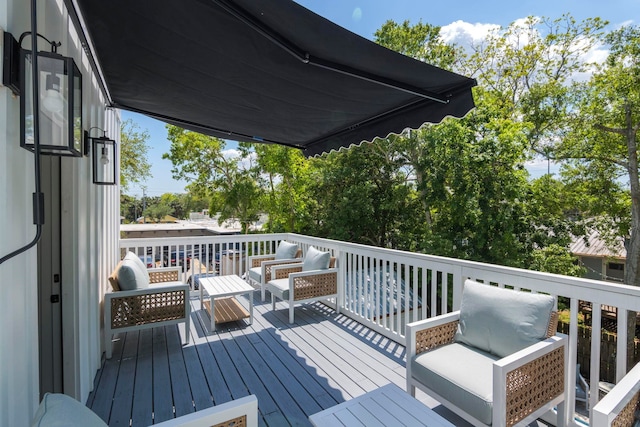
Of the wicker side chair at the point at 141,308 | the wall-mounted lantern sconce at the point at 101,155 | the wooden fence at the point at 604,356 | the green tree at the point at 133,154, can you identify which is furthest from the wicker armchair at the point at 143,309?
the green tree at the point at 133,154

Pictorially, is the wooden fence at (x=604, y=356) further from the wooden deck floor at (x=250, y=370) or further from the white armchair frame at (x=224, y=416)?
the white armchair frame at (x=224, y=416)

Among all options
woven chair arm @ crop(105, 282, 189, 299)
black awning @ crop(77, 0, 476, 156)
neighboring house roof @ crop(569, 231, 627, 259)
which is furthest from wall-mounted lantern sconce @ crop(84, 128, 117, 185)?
neighboring house roof @ crop(569, 231, 627, 259)

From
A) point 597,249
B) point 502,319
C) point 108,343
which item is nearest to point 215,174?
point 108,343

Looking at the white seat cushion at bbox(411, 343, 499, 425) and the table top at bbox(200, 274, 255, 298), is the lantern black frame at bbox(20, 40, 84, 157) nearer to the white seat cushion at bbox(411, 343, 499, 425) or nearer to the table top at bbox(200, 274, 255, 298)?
the white seat cushion at bbox(411, 343, 499, 425)

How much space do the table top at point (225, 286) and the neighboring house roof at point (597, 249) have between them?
15.5 m

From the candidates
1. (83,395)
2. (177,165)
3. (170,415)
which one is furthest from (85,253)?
(177,165)

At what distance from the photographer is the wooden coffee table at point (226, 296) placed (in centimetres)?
405

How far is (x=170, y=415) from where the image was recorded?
242 centimetres

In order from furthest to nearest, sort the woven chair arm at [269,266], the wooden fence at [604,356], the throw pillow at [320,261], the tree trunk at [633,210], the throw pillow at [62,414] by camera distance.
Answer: the tree trunk at [633,210] → the wooden fence at [604,356] → the woven chair arm at [269,266] → the throw pillow at [320,261] → the throw pillow at [62,414]

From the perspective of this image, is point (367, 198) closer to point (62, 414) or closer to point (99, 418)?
point (99, 418)

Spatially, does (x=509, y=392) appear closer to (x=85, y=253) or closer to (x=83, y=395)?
(x=83, y=395)

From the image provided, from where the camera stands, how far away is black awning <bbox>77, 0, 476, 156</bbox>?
1.76m

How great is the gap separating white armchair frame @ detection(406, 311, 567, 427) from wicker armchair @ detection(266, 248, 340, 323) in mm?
2255

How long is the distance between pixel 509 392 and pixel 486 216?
11389mm
